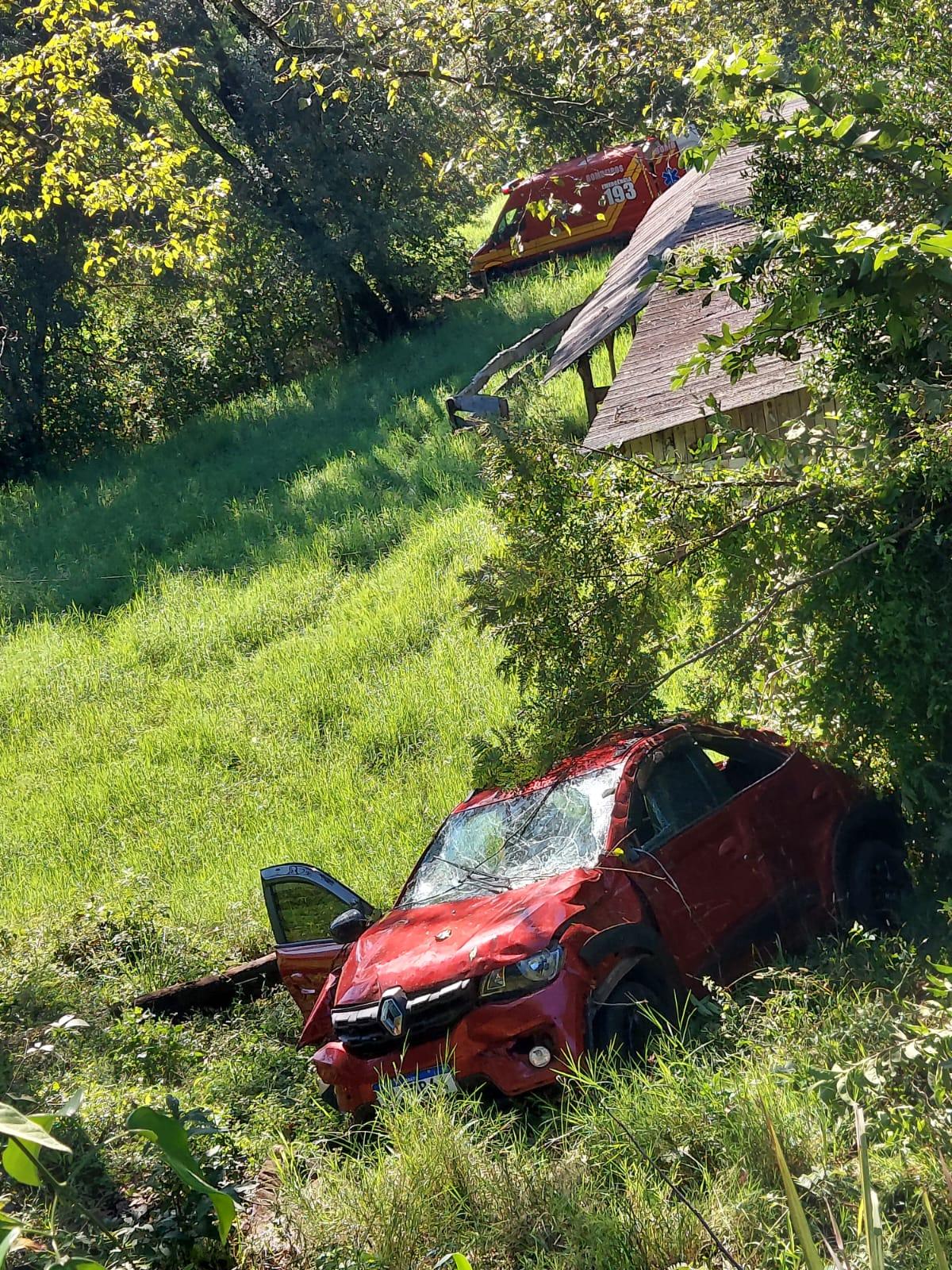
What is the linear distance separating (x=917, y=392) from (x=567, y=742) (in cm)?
236

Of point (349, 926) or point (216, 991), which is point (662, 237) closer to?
point (216, 991)

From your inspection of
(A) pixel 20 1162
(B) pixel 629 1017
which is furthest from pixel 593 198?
(A) pixel 20 1162

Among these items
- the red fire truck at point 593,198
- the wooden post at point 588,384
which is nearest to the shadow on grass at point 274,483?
the red fire truck at point 593,198

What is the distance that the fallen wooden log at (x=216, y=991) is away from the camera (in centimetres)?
796

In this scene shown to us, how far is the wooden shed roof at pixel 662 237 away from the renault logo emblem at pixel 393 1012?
8.51 metres

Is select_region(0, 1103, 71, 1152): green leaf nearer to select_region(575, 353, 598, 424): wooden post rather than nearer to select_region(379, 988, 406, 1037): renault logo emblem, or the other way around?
select_region(379, 988, 406, 1037): renault logo emblem

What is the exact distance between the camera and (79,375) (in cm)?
2797

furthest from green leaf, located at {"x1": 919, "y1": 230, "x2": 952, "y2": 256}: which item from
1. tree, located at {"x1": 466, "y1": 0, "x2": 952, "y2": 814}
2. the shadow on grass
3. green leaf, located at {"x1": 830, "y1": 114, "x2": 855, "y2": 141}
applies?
the shadow on grass

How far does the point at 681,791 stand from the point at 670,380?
5881 mm

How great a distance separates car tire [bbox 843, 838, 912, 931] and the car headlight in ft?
6.57

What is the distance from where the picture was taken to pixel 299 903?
7199 mm

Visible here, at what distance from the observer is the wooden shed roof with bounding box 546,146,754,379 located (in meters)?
13.1

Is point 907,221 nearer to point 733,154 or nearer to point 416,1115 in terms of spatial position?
point 416,1115

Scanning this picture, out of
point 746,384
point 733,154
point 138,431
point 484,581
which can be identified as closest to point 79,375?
point 138,431
